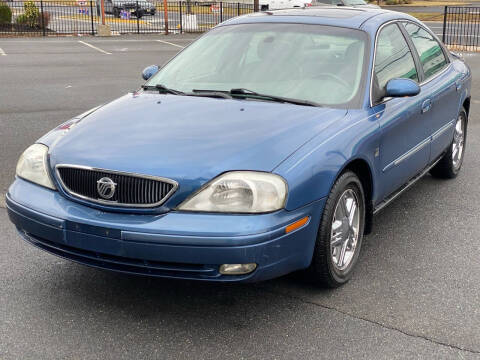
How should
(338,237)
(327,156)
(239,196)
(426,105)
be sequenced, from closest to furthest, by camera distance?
(239,196)
(327,156)
(338,237)
(426,105)

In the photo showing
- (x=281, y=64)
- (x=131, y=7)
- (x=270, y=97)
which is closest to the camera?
(x=270, y=97)

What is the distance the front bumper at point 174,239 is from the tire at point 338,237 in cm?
12

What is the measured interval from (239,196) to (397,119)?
5.72 ft

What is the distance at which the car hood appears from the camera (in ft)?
11.2

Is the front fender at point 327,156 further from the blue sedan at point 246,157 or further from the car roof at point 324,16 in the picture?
the car roof at point 324,16

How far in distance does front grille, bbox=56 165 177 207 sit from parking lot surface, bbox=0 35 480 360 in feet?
2.26

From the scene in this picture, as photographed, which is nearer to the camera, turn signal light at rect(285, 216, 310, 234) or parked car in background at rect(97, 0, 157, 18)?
turn signal light at rect(285, 216, 310, 234)

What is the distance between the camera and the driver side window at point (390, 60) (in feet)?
14.9

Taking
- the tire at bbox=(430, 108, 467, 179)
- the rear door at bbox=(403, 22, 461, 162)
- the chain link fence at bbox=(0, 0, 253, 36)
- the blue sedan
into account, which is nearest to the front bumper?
the blue sedan

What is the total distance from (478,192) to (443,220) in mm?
958

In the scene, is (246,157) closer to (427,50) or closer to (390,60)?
(390,60)

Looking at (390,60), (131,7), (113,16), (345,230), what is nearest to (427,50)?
(390,60)

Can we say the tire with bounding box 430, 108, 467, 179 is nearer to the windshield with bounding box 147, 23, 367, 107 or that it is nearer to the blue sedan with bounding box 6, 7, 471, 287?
the blue sedan with bounding box 6, 7, 471, 287

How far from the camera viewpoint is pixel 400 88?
14.4 feet
